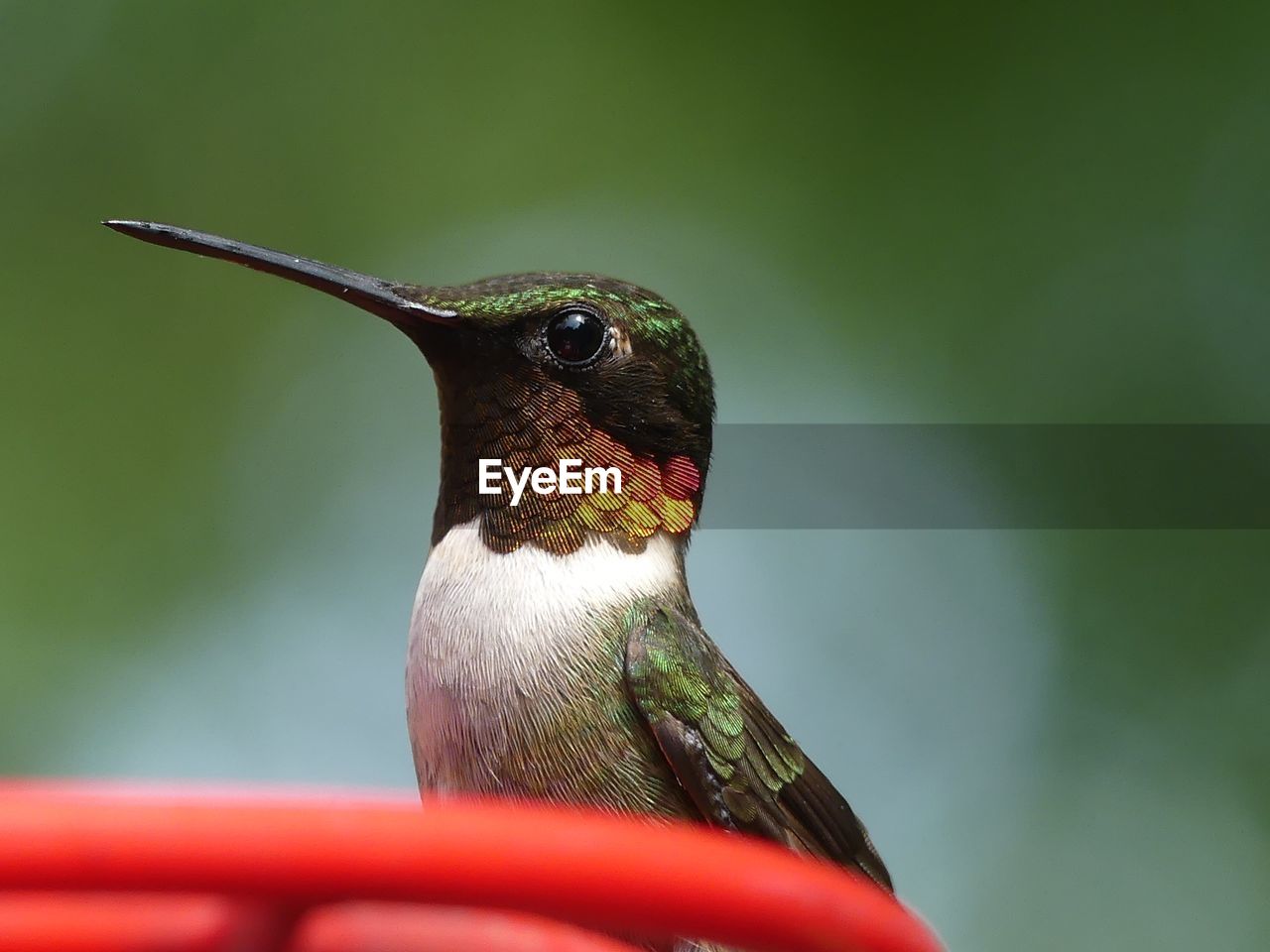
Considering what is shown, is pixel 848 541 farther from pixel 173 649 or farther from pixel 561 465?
pixel 561 465

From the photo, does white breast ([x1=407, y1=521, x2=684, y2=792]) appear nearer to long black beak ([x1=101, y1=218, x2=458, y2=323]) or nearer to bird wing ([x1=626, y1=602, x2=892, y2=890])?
bird wing ([x1=626, y1=602, x2=892, y2=890])

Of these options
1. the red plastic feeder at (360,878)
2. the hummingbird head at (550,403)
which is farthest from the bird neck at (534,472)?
the red plastic feeder at (360,878)

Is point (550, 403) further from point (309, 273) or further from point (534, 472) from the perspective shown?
point (309, 273)

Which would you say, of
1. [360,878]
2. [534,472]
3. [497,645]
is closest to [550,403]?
[534,472]

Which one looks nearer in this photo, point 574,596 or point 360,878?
point 360,878

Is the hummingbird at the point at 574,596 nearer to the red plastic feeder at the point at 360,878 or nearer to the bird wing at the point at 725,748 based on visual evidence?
the bird wing at the point at 725,748

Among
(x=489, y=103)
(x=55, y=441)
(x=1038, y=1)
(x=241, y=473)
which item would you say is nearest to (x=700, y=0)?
Answer: (x=489, y=103)

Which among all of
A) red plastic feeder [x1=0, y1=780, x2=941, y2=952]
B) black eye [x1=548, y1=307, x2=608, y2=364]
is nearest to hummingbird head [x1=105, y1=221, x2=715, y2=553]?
black eye [x1=548, y1=307, x2=608, y2=364]
